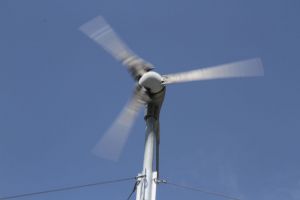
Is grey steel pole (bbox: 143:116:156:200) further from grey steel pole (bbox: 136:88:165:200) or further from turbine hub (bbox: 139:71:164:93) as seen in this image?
turbine hub (bbox: 139:71:164:93)

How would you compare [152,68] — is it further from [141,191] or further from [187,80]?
[141,191]

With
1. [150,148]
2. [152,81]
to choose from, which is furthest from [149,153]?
[152,81]

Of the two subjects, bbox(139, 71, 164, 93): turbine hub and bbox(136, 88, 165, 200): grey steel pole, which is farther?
bbox(139, 71, 164, 93): turbine hub

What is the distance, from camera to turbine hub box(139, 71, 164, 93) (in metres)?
17.0

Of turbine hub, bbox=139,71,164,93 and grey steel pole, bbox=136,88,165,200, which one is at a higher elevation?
turbine hub, bbox=139,71,164,93

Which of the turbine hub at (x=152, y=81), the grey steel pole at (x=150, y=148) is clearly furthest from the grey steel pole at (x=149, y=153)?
the turbine hub at (x=152, y=81)

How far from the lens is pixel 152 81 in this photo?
16953 mm

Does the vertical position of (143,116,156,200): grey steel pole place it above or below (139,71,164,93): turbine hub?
below

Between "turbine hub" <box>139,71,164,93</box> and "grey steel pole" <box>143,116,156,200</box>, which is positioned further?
"turbine hub" <box>139,71,164,93</box>

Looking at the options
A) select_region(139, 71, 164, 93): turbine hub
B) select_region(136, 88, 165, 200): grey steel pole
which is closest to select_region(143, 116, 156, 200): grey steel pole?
select_region(136, 88, 165, 200): grey steel pole

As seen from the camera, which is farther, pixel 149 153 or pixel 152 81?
pixel 152 81

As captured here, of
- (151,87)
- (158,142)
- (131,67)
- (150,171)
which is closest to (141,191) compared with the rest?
(150,171)

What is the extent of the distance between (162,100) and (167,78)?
0.85m

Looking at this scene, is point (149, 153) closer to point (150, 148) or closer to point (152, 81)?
point (150, 148)
